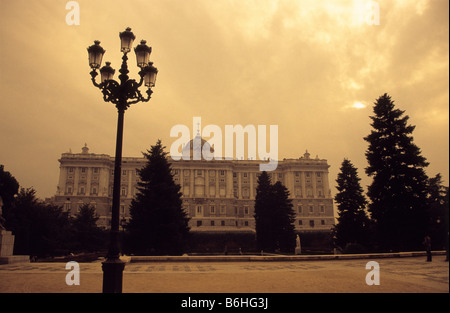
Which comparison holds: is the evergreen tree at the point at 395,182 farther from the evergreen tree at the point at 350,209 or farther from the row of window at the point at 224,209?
the row of window at the point at 224,209

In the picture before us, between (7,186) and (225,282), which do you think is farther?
(7,186)

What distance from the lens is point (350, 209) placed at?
1507 inches

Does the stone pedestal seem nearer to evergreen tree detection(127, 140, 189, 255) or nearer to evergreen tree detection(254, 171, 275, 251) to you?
evergreen tree detection(127, 140, 189, 255)

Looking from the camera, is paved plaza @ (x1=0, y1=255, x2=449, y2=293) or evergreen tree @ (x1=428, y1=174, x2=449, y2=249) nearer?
paved plaza @ (x1=0, y1=255, x2=449, y2=293)

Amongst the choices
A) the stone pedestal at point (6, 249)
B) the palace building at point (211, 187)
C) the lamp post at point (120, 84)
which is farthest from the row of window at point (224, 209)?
the lamp post at point (120, 84)

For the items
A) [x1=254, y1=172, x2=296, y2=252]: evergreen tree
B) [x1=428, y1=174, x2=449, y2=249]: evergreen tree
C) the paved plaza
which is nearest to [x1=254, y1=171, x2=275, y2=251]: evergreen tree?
[x1=254, y1=172, x2=296, y2=252]: evergreen tree

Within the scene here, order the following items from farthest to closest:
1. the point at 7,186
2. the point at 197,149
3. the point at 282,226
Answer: the point at 197,149 → the point at 282,226 → the point at 7,186

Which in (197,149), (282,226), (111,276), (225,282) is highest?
(197,149)

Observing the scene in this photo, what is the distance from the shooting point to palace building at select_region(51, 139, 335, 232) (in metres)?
87.1

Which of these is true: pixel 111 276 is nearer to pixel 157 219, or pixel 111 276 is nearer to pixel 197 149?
pixel 157 219

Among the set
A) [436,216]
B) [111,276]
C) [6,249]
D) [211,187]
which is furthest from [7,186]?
[211,187]

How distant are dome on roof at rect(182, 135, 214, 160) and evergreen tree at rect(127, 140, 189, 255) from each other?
214ft

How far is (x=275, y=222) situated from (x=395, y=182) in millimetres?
22661
